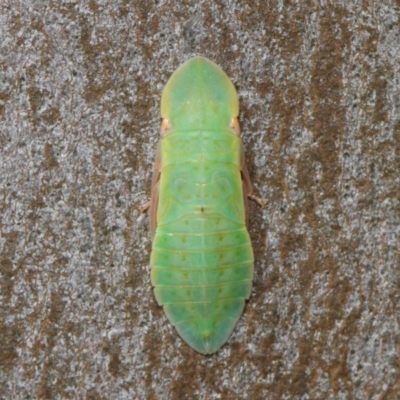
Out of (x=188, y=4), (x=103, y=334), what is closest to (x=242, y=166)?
(x=188, y=4)

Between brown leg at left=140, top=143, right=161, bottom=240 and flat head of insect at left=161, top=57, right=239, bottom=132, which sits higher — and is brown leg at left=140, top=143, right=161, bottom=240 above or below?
below

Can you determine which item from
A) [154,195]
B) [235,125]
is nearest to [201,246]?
[154,195]

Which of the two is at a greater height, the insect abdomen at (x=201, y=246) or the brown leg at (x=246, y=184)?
the brown leg at (x=246, y=184)

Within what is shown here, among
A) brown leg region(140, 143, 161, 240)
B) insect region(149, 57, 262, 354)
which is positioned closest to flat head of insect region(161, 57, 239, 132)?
insect region(149, 57, 262, 354)

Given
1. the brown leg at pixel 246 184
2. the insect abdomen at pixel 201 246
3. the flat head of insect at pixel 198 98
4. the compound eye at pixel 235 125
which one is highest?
the flat head of insect at pixel 198 98

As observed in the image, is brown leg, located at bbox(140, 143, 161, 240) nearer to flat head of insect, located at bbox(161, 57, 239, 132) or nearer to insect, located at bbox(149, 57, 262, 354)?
insect, located at bbox(149, 57, 262, 354)

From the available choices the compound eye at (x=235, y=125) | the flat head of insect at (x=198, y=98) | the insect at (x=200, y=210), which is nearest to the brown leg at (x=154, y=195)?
the insect at (x=200, y=210)

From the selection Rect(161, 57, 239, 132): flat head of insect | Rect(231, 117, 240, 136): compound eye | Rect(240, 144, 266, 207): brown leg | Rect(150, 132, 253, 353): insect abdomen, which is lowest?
Rect(150, 132, 253, 353): insect abdomen

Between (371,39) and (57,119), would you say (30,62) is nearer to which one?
(57,119)

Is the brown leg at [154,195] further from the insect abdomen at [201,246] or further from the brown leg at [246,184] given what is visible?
the brown leg at [246,184]
